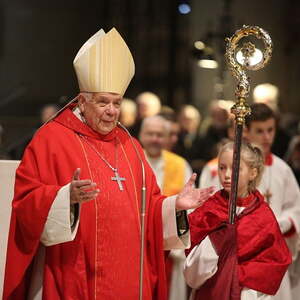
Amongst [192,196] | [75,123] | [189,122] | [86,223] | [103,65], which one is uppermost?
[103,65]

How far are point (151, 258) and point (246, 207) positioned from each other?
0.65 m

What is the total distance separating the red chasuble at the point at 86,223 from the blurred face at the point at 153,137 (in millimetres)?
2236

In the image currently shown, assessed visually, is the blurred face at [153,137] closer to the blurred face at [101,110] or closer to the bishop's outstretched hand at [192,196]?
the blurred face at [101,110]

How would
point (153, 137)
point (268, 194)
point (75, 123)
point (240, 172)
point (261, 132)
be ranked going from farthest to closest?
point (153, 137) < point (268, 194) < point (261, 132) < point (240, 172) < point (75, 123)

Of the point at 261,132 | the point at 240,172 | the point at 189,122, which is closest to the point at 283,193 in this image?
the point at 261,132

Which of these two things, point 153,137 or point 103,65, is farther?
point 153,137

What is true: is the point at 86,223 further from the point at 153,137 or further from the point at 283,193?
the point at 153,137

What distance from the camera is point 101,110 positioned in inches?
204

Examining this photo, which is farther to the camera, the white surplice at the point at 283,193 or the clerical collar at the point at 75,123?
the white surplice at the point at 283,193

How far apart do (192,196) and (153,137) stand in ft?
9.00

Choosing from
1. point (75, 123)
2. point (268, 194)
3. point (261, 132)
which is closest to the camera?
point (75, 123)

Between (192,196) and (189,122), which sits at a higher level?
(192,196)

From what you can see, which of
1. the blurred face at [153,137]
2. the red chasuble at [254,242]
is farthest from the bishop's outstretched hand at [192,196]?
the blurred face at [153,137]

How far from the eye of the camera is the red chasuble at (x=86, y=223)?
4.95 m
